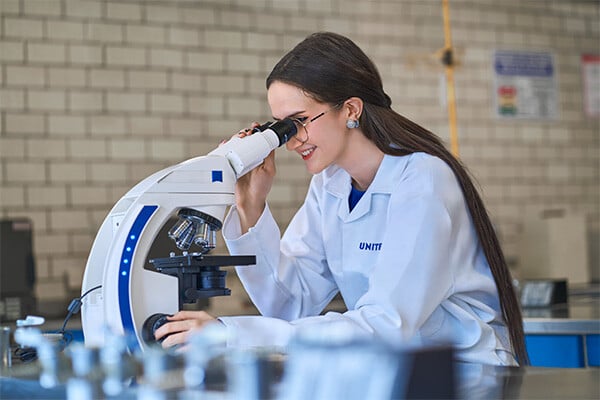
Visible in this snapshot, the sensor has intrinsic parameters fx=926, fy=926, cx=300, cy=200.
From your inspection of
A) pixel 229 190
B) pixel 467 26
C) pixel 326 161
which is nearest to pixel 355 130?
pixel 326 161

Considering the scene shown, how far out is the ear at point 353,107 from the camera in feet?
7.43

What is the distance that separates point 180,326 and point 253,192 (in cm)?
78

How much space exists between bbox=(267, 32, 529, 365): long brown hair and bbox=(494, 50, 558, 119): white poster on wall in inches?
166

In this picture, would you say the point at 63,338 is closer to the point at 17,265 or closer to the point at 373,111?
the point at 373,111

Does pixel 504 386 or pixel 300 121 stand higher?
pixel 300 121

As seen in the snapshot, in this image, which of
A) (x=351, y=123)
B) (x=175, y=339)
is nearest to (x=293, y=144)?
(x=351, y=123)

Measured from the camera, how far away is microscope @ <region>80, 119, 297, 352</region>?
1.81 meters

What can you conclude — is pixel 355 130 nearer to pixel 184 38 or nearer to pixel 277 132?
pixel 277 132

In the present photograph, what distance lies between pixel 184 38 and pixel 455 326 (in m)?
3.63

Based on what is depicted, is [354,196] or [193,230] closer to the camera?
[193,230]

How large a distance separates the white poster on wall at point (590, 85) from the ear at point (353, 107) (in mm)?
4784

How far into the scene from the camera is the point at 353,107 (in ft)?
7.45

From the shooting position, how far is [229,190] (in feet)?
6.39

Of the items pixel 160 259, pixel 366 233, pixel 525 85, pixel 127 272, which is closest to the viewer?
pixel 127 272
